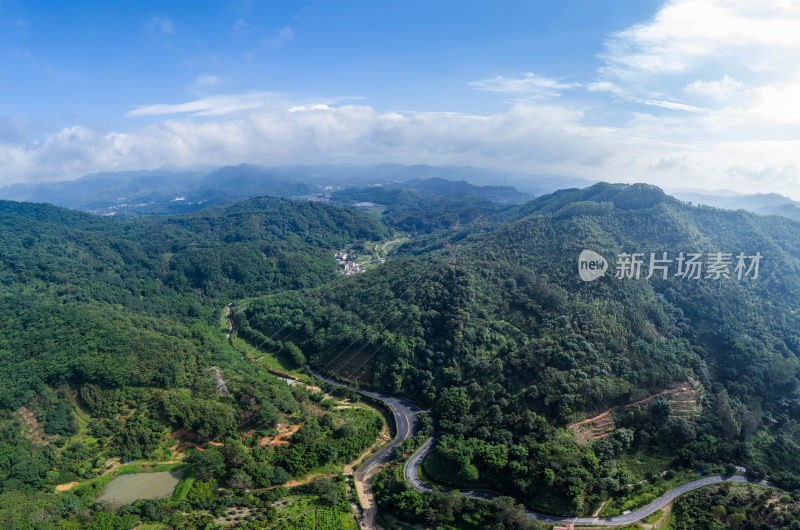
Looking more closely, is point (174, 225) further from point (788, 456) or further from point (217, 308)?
point (788, 456)

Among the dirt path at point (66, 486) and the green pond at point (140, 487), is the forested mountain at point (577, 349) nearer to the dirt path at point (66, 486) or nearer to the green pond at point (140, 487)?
the green pond at point (140, 487)

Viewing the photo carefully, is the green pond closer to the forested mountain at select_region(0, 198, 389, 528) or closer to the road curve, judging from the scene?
the forested mountain at select_region(0, 198, 389, 528)

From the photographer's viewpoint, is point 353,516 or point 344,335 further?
point 344,335

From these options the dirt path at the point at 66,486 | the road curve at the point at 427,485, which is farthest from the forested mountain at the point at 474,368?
the road curve at the point at 427,485

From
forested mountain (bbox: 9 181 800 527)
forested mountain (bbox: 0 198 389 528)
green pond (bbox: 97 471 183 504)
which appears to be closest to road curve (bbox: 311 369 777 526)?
forested mountain (bbox: 9 181 800 527)

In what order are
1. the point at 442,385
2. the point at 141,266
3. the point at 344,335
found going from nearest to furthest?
the point at 442,385
the point at 344,335
the point at 141,266

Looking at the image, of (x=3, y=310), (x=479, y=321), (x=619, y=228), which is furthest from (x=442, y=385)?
(x=3, y=310)

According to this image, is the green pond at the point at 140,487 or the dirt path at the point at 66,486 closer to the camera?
the green pond at the point at 140,487
